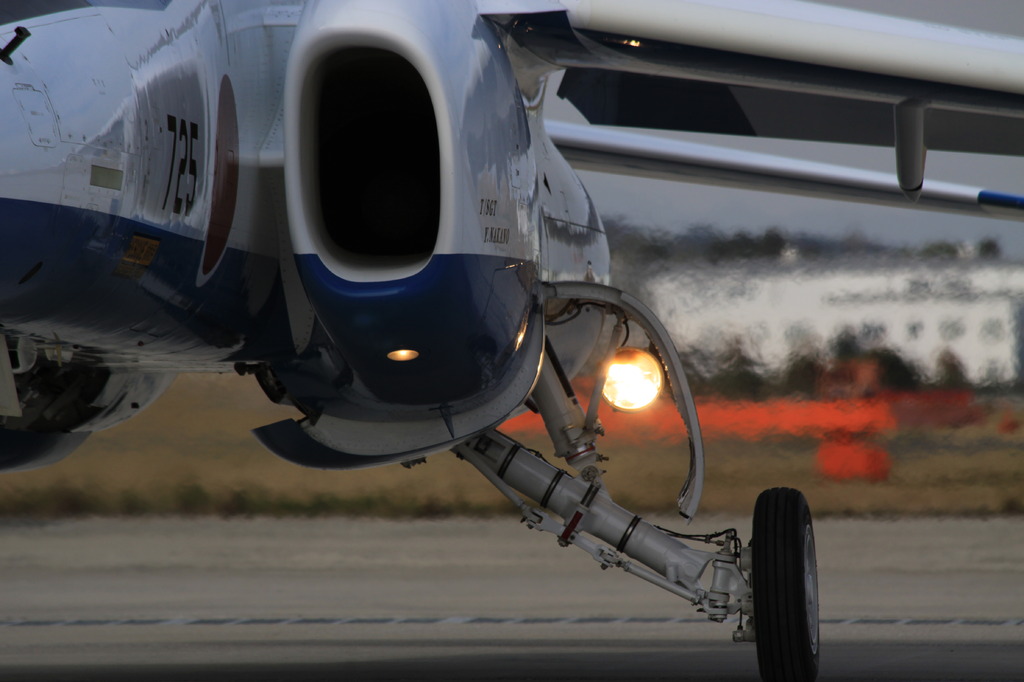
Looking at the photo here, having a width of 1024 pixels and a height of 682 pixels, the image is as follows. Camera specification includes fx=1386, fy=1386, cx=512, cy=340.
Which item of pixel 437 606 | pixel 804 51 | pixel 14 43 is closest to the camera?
pixel 14 43

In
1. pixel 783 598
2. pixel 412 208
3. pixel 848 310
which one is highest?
pixel 848 310

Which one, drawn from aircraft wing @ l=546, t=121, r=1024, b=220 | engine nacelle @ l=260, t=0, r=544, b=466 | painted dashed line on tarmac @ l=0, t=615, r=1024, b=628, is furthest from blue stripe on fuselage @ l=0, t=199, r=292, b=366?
painted dashed line on tarmac @ l=0, t=615, r=1024, b=628

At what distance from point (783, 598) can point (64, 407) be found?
2339 millimetres

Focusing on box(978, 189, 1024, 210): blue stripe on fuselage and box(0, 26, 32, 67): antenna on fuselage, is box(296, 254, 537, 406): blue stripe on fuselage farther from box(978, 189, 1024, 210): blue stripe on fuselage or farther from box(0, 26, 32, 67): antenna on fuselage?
box(978, 189, 1024, 210): blue stripe on fuselage

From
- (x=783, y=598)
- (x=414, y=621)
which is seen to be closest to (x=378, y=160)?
(x=783, y=598)

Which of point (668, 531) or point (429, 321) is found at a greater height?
point (429, 321)

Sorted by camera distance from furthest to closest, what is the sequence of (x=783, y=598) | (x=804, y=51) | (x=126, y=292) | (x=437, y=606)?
(x=437, y=606)
(x=783, y=598)
(x=804, y=51)
(x=126, y=292)

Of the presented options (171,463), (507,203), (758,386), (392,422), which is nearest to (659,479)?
(758,386)

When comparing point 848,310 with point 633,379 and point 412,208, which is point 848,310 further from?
point 412,208

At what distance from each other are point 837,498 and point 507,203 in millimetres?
6023

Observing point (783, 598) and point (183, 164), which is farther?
point (783, 598)

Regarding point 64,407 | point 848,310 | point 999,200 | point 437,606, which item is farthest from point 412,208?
point 848,310

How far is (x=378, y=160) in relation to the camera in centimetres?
361

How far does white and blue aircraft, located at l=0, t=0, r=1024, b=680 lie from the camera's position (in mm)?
2904
